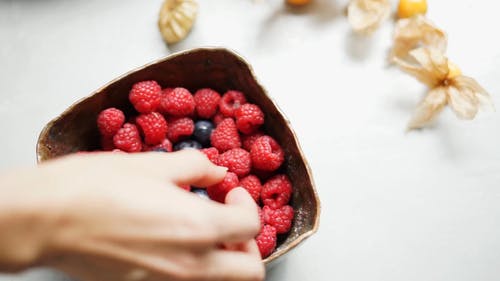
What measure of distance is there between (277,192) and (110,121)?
28 centimetres

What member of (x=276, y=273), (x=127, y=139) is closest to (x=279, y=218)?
(x=276, y=273)

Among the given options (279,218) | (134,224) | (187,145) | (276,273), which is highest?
(134,224)

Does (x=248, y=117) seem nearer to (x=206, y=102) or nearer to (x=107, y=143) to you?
(x=206, y=102)

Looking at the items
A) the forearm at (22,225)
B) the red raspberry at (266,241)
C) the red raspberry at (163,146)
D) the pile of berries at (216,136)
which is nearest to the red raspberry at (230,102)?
the pile of berries at (216,136)

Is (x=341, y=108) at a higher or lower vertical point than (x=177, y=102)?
lower

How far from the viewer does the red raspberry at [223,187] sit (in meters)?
0.90

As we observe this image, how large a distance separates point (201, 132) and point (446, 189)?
1.45 feet

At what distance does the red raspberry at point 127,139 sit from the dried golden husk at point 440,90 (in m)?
0.48

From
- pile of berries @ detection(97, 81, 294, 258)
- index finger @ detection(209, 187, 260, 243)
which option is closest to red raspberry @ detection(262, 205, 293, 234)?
pile of berries @ detection(97, 81, 294, 258)

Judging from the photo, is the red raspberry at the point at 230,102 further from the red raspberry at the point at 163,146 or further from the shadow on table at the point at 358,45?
the shadow on table at the point at 358,45

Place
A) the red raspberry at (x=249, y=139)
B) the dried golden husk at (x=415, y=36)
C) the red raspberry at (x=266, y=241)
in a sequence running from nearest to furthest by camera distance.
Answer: the red raspberry at (x=266, y=241)
the red raspberry at (x=249, y=139)
the dried golden husk at (x=415, y=36)

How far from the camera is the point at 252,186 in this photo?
0.94 m

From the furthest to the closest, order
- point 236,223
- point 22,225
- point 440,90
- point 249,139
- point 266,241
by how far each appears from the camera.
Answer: point 440,90
point 249,139
point 266,241
point 236,223
point 22,225

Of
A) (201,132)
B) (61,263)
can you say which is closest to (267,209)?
(201,132)
